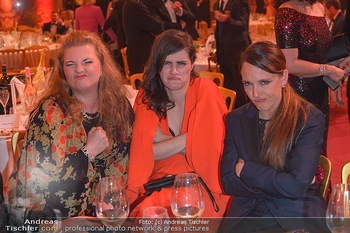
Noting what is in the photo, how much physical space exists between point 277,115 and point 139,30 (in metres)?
3.57

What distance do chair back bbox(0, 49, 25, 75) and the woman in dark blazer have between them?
608cm

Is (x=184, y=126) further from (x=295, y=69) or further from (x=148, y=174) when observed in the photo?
(x=295, y=69)

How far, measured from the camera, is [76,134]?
2238mm

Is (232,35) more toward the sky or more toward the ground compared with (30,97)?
more toward the sky

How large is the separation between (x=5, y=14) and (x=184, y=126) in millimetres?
10544

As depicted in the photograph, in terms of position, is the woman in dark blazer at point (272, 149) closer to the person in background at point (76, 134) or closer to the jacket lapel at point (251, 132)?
the jacket lapel at point (251, 132)

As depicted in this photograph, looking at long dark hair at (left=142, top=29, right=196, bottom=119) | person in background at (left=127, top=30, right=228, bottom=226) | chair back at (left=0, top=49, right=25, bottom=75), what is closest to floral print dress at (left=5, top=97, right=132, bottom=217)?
person in background at (left=127, top=30, right=228, bottom=226)

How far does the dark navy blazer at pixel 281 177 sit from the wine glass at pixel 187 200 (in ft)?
1.53

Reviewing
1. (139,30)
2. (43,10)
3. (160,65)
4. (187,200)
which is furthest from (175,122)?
(43,10)

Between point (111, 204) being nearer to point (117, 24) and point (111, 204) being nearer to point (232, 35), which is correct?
point (232, 35)

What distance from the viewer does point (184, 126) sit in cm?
254

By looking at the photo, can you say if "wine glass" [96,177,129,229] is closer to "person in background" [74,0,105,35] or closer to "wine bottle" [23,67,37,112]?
"wine bottle" [23,67,37,112]

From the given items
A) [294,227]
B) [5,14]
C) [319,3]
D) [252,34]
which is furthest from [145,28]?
[5,14]

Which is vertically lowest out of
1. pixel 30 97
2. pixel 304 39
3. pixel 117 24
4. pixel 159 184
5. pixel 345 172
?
pixel 159 184
